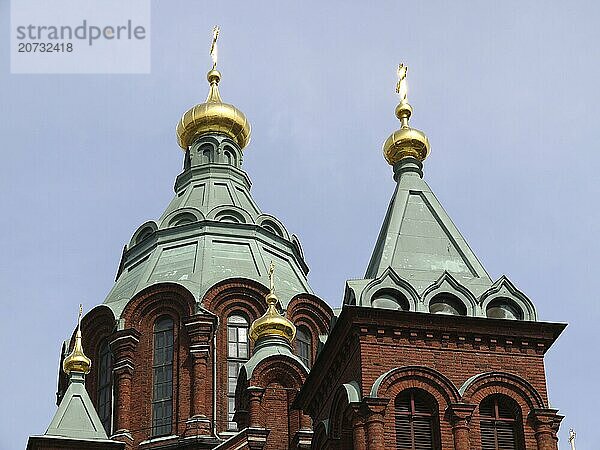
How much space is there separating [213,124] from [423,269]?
1743 cm

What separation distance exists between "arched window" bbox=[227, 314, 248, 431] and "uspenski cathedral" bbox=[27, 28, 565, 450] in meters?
0.04

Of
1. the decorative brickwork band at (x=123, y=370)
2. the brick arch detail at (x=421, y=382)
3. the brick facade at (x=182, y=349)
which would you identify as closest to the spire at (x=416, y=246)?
the brick arch detail at (x=421, y=382)

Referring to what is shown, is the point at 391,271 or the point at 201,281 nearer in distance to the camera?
the point at 391,271

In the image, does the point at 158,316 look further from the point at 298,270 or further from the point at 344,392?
the point at 344,392

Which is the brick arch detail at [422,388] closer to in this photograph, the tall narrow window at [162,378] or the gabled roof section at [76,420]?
the gabled roof section at [76,420]

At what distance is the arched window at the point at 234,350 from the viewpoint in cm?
3356

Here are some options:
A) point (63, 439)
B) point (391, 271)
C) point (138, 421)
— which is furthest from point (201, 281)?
point (391, 271)

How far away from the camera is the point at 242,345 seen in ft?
113

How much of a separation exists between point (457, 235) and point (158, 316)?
1106 cm

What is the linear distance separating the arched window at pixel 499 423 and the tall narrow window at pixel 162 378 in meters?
11.5

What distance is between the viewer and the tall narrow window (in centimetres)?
3338

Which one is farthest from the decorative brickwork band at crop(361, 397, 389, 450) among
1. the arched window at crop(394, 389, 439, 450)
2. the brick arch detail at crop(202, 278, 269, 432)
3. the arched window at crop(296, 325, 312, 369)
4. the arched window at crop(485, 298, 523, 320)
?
the arched window at crop(296, 325, 312, 369)

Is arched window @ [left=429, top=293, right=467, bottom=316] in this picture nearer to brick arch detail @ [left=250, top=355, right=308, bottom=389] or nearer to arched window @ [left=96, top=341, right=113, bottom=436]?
brick arch detail @ [left=250, top=355, right=308, bottom=389]

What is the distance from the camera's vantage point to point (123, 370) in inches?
1336
